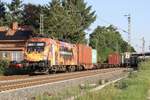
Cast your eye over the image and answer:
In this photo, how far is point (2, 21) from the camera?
126375 mm

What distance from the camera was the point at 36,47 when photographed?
1838 inches

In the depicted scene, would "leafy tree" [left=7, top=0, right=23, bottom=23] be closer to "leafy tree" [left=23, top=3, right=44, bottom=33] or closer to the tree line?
the tree line

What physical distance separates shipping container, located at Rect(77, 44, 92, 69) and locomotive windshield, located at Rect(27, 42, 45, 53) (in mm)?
15328

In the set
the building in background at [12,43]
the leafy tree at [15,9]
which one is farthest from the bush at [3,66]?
the leafy tree at [15,9]

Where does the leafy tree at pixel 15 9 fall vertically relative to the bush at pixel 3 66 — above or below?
above

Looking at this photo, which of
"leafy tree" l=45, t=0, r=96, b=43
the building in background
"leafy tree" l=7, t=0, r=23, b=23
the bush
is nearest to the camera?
the bush

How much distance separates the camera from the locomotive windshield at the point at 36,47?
46.4 m

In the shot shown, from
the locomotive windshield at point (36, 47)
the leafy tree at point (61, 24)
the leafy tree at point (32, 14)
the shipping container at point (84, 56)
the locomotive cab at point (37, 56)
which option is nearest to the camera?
the locomotive cab at point (37, 56)

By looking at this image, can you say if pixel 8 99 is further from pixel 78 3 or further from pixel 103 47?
pixel 103 47

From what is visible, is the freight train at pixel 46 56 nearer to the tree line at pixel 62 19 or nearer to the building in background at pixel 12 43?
the building in background at pixel 12 43

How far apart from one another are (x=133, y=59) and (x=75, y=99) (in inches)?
3162

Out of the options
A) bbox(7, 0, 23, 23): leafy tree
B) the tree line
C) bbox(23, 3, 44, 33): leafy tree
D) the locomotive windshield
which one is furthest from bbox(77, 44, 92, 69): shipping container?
bbox(7, 0, 23, 23): leafy tree

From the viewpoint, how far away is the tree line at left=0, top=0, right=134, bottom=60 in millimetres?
93625

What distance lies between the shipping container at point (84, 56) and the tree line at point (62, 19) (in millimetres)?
6551
